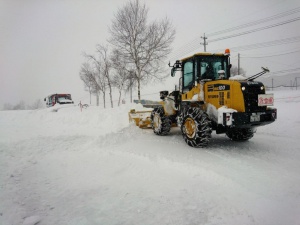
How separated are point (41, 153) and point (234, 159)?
5261 millimetres

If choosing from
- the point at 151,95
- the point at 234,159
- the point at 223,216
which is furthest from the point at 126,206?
the point at 151,95

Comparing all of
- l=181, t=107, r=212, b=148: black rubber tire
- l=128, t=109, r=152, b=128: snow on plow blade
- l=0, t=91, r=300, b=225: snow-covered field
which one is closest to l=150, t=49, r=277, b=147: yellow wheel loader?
l=181, t=107, r=212, b=148: black rubber tire

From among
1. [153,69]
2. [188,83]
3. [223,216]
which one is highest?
[153,69]

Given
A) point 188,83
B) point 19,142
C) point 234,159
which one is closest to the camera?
point 234,159

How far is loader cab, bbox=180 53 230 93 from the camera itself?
722 centimetres

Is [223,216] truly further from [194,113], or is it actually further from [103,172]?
[194,113]

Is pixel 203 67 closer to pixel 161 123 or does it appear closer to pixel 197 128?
pixel 197 128

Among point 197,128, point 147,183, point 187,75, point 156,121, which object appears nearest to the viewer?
point 147,183

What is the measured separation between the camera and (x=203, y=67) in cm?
729

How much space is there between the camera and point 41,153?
19.8ft

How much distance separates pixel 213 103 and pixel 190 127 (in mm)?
1023

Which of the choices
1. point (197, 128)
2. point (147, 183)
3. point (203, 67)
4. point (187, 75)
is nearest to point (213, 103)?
point (197, 128)

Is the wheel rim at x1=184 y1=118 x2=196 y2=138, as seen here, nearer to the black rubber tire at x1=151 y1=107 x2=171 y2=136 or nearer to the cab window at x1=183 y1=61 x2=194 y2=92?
the cab window at x1=183 y1=61 x2=194 y2=92

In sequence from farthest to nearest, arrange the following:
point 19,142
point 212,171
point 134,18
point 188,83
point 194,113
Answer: point 134,18 < point 188,83 < point 19,142 < point 194,113 < point 212,171
